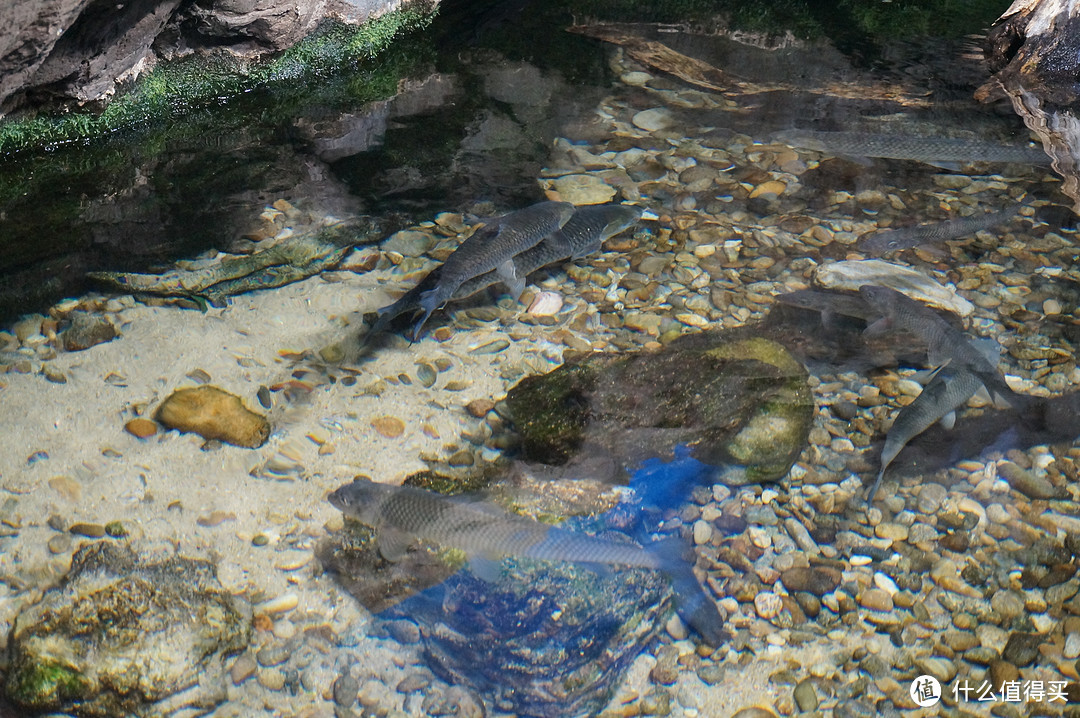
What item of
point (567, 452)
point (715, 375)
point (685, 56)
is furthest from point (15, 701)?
point (685, 56)

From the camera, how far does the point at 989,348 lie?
471 centimetres

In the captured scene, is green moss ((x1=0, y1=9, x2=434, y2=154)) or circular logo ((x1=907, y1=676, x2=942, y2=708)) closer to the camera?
circular logo ((x1=907, y1=676, x2=942, y2=708))

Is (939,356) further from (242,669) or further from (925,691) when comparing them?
(242,669)

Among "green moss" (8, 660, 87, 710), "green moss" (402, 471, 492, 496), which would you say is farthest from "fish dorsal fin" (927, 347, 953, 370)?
"green moss" (8, 660, 87, 710)

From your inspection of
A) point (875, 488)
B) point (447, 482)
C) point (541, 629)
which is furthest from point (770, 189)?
point (541, 629)

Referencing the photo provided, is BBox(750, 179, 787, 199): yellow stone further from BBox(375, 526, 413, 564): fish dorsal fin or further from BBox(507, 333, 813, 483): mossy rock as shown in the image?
BBox(375, 526, 413, 564): fish dorsal fin

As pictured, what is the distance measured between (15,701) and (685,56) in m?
8.00

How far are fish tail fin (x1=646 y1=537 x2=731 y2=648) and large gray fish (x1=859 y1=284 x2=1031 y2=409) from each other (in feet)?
6.50

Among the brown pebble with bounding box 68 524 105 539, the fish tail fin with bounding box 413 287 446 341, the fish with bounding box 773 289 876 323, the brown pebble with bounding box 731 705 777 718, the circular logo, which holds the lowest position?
the circular logo

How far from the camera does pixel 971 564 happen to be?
3.62 metres

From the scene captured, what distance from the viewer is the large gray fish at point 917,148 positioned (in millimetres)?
Answer: 6555

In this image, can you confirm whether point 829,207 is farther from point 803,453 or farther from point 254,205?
point 254,205

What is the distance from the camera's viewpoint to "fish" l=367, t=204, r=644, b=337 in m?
4.83

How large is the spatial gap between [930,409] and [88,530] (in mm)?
4003
